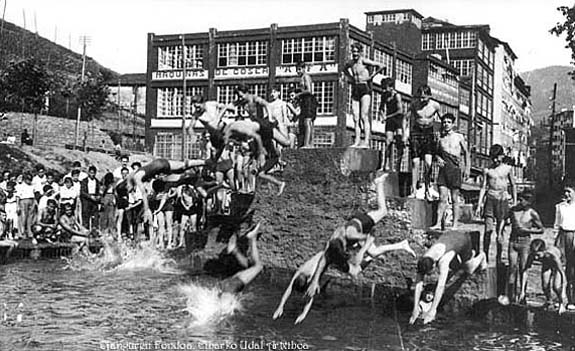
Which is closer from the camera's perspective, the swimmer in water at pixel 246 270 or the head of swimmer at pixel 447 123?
the head of swimmer at pixel 447 123

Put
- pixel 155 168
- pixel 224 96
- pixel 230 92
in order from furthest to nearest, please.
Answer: pixel 224 96 < pixel 230 92 < pixel 155 168

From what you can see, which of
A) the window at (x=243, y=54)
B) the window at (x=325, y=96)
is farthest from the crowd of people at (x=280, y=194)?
the window at (x=243, y=54)

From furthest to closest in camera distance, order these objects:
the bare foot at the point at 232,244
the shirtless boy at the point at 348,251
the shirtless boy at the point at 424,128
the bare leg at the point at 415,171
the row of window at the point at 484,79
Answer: the row of window at the point at 484,79, the bare foot at the point at 232,244, the bare leg at the point at 415,171, the shirtless boy at the point at 424,128, the shirtless boy at the point at 348,251

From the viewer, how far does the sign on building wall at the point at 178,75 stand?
56.2m

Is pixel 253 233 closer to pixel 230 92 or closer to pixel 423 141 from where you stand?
pixel 423 141

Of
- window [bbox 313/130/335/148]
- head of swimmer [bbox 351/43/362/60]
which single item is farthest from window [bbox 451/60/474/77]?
head of swimmer [bbox 351/43/362/60]

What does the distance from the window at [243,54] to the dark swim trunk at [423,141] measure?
40076mm

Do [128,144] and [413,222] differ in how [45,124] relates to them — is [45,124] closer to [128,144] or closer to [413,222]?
[128,144]

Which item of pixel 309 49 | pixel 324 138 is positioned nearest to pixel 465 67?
pixel 309 49

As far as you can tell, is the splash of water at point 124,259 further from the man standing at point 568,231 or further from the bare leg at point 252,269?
the man standing at point 568,231

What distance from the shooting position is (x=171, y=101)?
57.7 metres

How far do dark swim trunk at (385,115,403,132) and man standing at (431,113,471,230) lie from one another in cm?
176

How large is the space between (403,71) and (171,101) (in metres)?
19.8

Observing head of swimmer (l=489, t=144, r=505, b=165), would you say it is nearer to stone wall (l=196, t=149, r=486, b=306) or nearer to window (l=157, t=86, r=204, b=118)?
stone wall (l=196, t=149, r=486, b=306)
